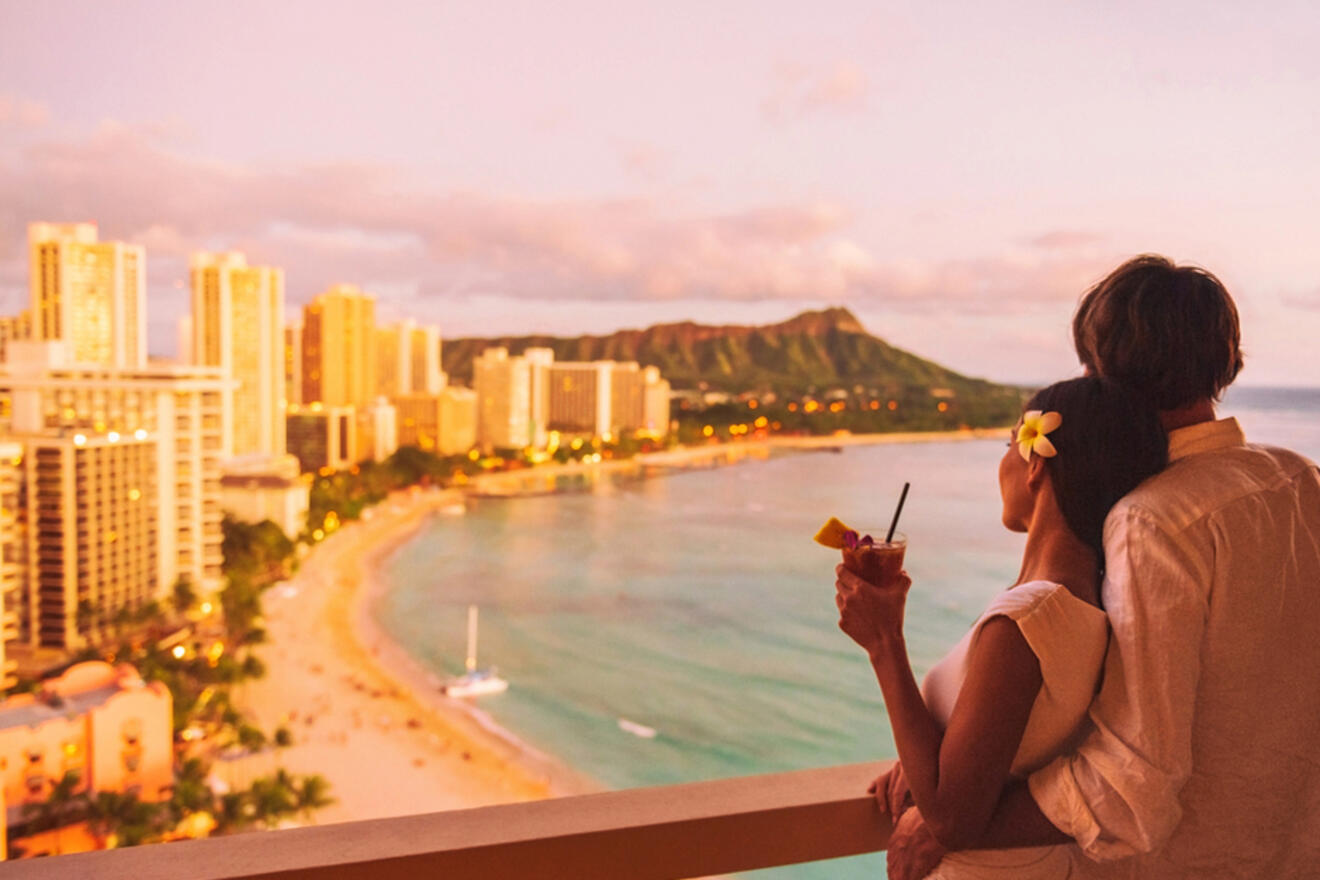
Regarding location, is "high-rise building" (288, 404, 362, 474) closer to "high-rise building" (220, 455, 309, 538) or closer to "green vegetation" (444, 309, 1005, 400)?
"high-rise building" (220, 455, 309, 538)

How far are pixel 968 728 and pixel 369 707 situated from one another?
1839cm

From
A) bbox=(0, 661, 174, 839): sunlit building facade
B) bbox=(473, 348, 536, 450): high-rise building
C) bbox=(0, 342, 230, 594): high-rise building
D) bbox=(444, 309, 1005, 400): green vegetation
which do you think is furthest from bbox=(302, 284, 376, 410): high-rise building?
bbox=(0, 661, 174, 839): sunlit building facade

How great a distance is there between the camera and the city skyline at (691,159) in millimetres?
3525

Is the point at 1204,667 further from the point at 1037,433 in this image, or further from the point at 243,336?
the point at 243,336

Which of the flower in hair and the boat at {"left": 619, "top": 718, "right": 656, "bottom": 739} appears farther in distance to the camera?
the boat at {"left": 619, "top": 718, "right": 656, "bottom": 739}

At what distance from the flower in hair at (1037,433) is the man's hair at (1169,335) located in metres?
0.07

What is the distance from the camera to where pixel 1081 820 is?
690 mm

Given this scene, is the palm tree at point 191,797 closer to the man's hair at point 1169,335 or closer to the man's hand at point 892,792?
the man's hand at point 892,792

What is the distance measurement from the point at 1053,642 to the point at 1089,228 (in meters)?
8.21

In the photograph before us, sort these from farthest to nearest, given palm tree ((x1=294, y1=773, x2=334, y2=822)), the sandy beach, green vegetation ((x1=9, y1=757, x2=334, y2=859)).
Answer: the sandy beach, palm tree ((x1=294, y1=773, x2=334, y2=822)), green vegetation ((x1=9, y1=757, x2=334, y2=859))

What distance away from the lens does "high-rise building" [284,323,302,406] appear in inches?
821

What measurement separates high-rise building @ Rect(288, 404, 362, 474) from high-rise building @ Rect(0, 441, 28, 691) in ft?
22.6

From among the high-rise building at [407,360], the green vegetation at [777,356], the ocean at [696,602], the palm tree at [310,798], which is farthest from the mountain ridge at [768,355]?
the palm tree at [310,798]

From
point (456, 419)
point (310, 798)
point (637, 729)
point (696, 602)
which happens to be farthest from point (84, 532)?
point (696, 602)
